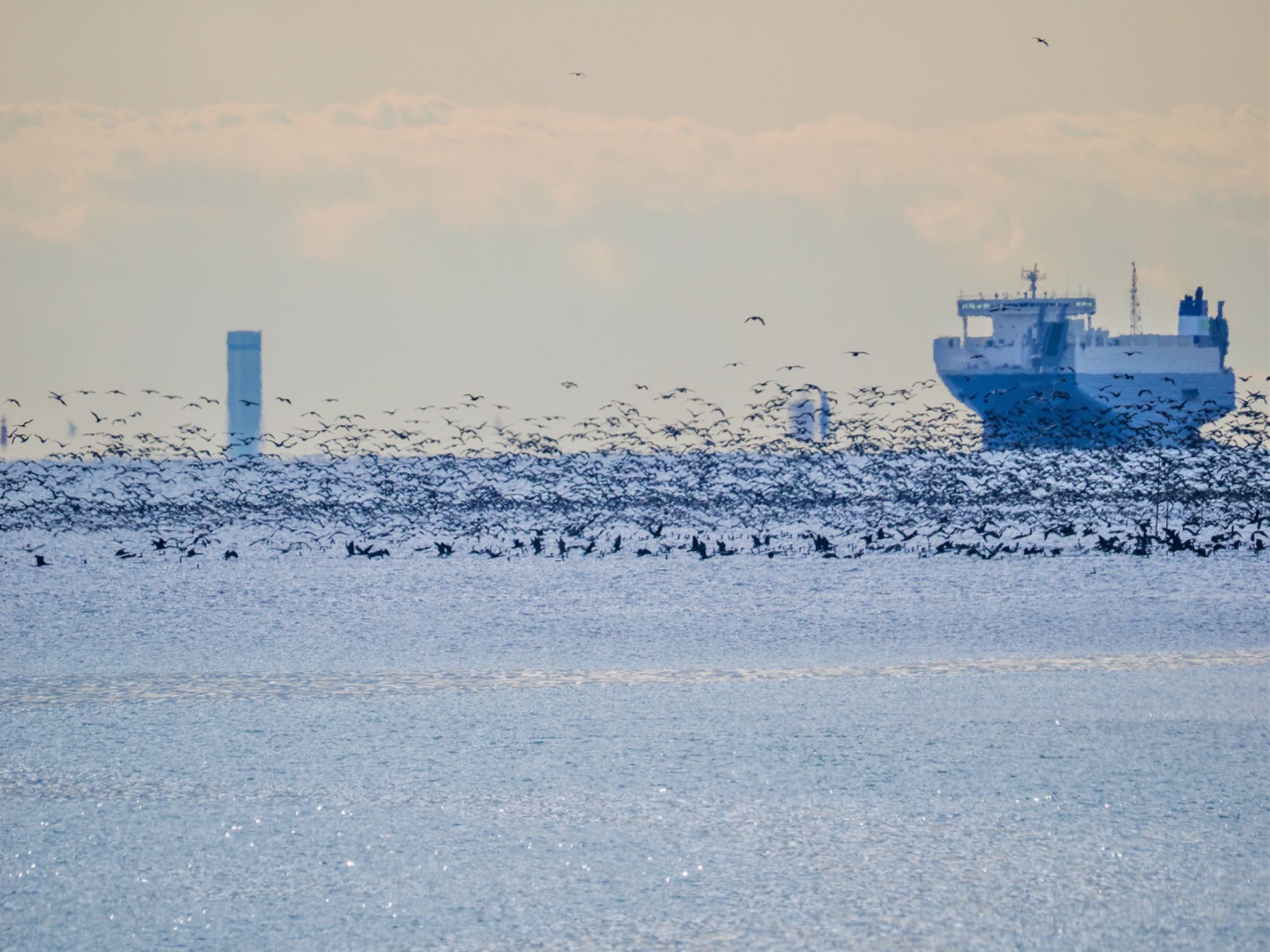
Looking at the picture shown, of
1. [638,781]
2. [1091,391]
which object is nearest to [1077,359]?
[1091,391]

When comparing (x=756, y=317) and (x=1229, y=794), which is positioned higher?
(x=756, y=317)

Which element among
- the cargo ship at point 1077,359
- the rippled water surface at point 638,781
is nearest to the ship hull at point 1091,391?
the cargo ship at point 1077,359

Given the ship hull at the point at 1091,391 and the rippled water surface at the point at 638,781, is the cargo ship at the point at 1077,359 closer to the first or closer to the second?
the ship hull at the point at 1091,391

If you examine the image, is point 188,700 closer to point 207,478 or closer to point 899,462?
point 899,462

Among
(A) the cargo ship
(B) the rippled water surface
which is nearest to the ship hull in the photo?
(A) the cargo ship

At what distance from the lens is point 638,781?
471 centimetres

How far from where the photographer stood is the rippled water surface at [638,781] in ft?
11.2

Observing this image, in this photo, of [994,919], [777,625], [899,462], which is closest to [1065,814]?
[994,919]

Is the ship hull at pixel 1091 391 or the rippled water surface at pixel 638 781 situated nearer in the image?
the rippled water surface at pixel 638 781

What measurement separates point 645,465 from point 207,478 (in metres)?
10.8

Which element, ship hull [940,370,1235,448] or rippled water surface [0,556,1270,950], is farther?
ship hull [940,370,1235,448]

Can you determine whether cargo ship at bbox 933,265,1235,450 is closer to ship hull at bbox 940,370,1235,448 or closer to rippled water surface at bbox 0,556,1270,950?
ship hull at bbox 940,370,1235,448

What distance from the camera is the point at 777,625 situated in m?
8.82

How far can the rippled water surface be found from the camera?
3416 mm
